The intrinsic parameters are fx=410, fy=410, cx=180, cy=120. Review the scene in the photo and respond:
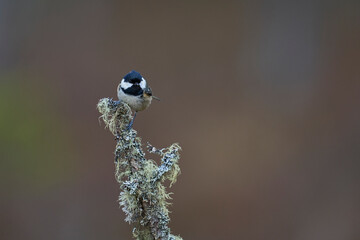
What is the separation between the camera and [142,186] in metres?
0.79

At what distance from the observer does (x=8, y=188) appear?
8.67 ft

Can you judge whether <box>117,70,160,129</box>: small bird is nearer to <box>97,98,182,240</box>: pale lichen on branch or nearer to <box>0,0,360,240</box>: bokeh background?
<box>97,98,182,240</box>: pale lichen on branch

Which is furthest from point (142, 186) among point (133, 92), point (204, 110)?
point (204, 110)

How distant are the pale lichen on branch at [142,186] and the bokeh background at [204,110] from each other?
1761 millimetres

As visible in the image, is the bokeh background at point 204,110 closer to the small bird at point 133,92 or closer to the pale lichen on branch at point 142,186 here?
the small bird at point 133,92

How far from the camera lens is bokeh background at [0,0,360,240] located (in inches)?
103

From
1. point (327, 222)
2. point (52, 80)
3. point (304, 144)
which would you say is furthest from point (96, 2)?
point (327, 222)

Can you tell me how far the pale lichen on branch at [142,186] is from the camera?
2.54 feet

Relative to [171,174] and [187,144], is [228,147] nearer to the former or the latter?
[187,144]

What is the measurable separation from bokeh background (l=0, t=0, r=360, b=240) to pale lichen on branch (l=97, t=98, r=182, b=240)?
5.78ft

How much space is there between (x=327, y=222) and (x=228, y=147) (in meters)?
0.81

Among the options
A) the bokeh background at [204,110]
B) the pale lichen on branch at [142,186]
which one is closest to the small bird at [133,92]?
the pale lichen on branch at [142,186]

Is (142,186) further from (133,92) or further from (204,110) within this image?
(204,110)

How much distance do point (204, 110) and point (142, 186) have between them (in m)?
1.87
